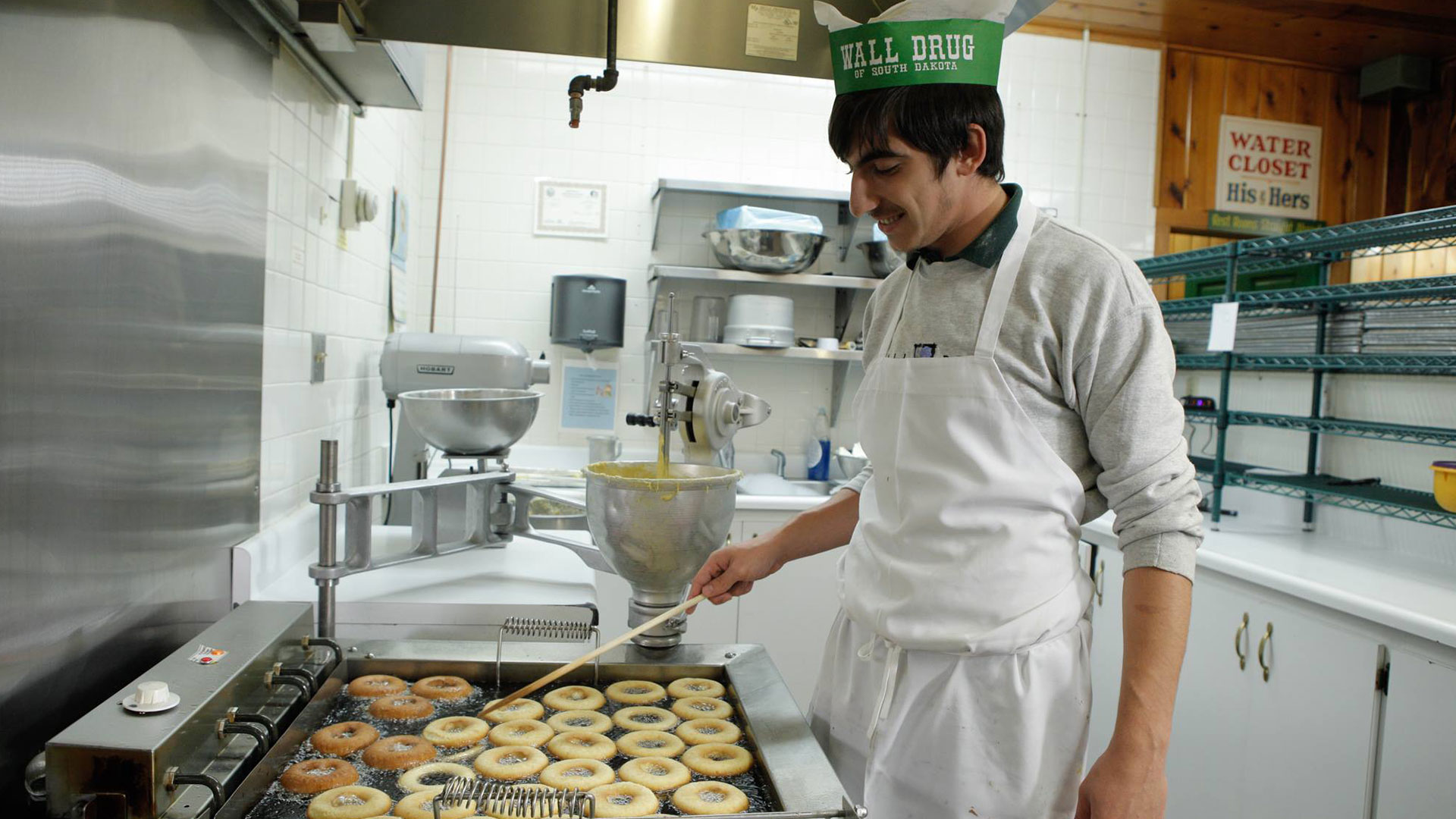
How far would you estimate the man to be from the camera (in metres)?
1.13

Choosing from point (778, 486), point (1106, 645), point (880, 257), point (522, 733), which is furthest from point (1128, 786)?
point (880, 257)

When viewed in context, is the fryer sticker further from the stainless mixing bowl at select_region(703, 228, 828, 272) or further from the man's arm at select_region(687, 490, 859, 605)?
the stainless mixing bowl at select_region(703, 228, 828, 272)

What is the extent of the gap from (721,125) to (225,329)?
2926 millimetres

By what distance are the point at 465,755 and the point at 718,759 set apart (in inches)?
12.4

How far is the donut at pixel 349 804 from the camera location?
3.02 feet

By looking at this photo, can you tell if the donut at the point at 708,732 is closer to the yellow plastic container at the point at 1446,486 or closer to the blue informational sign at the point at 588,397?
the yellow plastic container at the point at 1446,486

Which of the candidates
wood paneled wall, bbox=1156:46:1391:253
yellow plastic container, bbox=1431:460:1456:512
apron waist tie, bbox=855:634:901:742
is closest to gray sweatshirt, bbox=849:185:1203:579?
apron waist tie, bbox=855:634:901:742

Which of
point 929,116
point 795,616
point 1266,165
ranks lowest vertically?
point 795,616

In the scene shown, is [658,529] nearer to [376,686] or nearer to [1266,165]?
[376,686]

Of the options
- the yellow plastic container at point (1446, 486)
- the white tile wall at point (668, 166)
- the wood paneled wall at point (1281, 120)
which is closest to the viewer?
the yellow plastic container at point (1446, 486)

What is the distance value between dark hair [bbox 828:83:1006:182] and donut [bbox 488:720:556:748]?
0.89 meters

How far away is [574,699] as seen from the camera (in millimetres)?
1256

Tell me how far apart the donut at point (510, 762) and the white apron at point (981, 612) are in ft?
1.60

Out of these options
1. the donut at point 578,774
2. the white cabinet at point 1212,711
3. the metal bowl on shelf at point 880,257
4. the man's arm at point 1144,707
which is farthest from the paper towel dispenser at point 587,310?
the man's arm at point 1144,707
